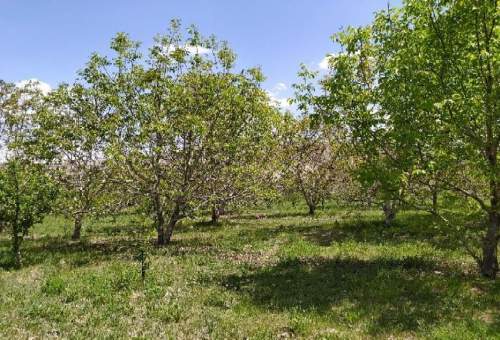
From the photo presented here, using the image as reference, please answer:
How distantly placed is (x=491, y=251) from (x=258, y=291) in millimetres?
8145

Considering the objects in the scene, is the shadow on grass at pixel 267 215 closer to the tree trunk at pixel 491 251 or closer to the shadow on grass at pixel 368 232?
the shadow on grass at pixel 368 232

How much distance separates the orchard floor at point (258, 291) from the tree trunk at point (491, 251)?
1.49 feet

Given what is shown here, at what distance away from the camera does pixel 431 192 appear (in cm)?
1766

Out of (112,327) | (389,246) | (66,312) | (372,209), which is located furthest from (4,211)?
(372,209)

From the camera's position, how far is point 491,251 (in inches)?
634

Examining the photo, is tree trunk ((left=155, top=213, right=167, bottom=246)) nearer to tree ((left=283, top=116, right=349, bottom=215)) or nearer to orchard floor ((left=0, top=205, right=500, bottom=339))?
orchard floor ((left=0, top=205, right=500, bottom=339))

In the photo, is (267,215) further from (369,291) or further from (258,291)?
(369,291)

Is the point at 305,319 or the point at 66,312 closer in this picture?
the point at 305,319

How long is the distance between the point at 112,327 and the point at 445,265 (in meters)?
12.5

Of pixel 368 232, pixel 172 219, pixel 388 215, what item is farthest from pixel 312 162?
pixel 172 219

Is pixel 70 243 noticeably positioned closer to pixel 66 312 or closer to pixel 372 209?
pixel 66 312

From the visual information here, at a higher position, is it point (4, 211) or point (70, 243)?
point (4, 211)

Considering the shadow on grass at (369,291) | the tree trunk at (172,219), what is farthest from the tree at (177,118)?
the shadow on grass at (369,291)

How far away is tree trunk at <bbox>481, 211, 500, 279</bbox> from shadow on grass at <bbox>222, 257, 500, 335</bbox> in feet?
3.08
